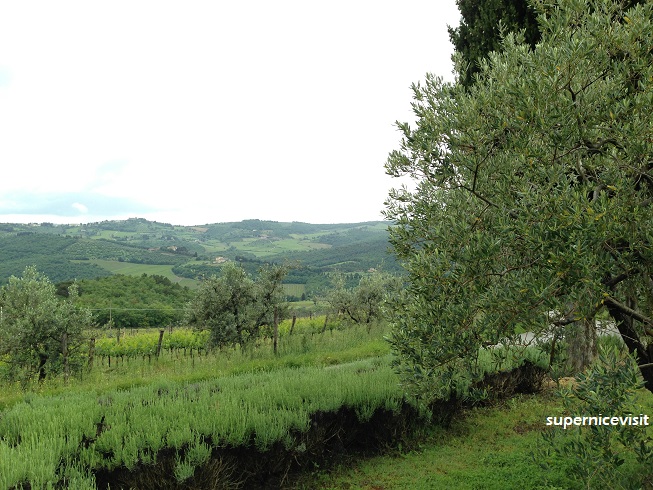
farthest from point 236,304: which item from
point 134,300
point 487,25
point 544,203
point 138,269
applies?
point 138,269

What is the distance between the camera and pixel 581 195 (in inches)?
174

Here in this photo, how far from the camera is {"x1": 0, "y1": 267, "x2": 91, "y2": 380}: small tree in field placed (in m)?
19.6

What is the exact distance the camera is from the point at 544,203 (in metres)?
4.52

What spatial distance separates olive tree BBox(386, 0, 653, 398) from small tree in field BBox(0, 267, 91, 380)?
1965 centimetres

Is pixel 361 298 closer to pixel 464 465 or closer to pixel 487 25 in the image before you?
pixel 487 25

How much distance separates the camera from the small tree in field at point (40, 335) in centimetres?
1964

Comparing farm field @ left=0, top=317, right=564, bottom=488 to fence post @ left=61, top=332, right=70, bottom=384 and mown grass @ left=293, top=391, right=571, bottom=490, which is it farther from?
fence post @ left=61, top=332, right=70, bottom=384

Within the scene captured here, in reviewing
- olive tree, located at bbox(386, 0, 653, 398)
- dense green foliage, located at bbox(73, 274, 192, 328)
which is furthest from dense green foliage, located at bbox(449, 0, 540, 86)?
dense green foliage, located at bbox(73, 274, 192, 328)

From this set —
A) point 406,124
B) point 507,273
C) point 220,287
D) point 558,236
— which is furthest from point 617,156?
point 220,287

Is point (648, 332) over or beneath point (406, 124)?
beneath

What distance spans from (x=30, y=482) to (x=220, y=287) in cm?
1975

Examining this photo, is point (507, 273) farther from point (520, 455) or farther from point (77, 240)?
point (77, 240)

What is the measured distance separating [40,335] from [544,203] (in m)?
22.8

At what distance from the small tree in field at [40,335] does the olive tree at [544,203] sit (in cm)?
1965
